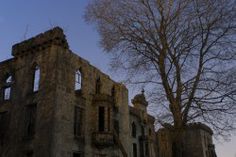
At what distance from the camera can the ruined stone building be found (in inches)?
813

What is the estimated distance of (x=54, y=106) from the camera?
808 inches

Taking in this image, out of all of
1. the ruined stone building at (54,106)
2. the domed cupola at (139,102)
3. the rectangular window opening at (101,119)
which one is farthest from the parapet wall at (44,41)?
the domed cupola at (139,102)

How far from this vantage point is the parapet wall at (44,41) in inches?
891

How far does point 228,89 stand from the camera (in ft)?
44.3

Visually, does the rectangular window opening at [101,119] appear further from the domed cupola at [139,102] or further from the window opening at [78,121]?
the domed cupola at [139,102]

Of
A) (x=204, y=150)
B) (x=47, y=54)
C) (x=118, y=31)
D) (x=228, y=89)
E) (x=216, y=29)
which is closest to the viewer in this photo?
(x=228, y=89)

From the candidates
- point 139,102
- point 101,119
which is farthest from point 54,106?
point 139,102

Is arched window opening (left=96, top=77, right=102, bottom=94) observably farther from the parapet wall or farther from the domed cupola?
the domed cupola

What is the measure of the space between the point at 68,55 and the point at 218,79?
12.6m

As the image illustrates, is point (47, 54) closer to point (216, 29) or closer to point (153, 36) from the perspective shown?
point (153, 36)

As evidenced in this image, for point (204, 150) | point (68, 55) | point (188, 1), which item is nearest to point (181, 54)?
point (188, 1)

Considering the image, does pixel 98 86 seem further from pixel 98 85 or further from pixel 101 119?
pixel 101 119

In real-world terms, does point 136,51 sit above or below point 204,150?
above

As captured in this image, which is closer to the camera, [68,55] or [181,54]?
[181,54]
